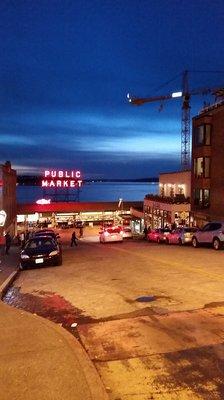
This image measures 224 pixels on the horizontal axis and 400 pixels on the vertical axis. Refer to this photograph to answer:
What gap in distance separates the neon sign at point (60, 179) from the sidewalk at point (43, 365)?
3088 inches

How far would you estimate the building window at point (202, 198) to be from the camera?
42906 mm

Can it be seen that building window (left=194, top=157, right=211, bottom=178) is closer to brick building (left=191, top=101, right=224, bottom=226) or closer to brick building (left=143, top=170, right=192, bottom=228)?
brick building (left=191, top=101, right=224, bottom=226)

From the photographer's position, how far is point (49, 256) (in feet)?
66.9

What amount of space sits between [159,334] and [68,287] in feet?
20.2

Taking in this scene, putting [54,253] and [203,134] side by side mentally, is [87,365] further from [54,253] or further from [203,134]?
[203,134]

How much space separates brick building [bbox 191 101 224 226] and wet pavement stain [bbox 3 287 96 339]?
91.5ft

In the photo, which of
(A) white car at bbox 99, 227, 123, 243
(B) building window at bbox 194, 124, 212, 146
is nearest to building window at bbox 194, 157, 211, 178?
(B) building window at bbox 194, 124, 212, 146

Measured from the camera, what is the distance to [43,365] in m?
7.40

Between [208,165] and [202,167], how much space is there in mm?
733

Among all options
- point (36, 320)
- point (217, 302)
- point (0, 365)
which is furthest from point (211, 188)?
point (0, 365)

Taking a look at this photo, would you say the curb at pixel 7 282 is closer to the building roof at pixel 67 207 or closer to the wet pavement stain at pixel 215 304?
the wet pavement stain at pixel 215 304

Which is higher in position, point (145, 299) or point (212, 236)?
point (212, 236)

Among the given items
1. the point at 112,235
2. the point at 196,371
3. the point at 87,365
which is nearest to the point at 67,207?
the point at 112,235

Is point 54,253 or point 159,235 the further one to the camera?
point 159,235
